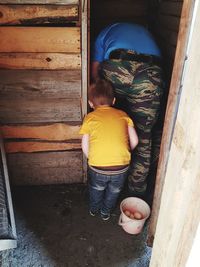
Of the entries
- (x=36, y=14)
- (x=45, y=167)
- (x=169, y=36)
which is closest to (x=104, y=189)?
(x=45, y=167)

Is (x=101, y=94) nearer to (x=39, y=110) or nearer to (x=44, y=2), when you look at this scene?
(x=39, y=110)

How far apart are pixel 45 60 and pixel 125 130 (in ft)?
2.64

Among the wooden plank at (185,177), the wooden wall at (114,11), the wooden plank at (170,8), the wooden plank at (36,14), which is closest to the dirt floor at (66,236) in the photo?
the wooden plank at (185,177)

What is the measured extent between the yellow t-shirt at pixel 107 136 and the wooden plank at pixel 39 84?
31cm

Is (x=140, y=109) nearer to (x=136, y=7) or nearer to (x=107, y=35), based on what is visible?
(x=107, y=35)

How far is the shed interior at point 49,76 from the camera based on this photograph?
77.7 inches

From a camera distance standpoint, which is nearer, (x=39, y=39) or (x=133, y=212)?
(x=39, y=39)

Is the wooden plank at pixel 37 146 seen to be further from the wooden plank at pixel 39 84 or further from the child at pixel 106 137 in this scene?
the wooden plank at pixel 39 84

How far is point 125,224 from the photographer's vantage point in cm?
224

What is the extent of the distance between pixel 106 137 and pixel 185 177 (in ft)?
3.94

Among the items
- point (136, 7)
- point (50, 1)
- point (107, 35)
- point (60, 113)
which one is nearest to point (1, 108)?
point (60, 113)

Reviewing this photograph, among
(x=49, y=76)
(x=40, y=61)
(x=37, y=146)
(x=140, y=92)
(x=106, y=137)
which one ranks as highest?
(x=40, y=61)

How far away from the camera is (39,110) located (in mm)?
2326

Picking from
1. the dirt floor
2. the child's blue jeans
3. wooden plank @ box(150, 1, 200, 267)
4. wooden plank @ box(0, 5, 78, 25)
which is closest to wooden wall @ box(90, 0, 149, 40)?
wooden plank @ box(0, 5, 78, 25)
